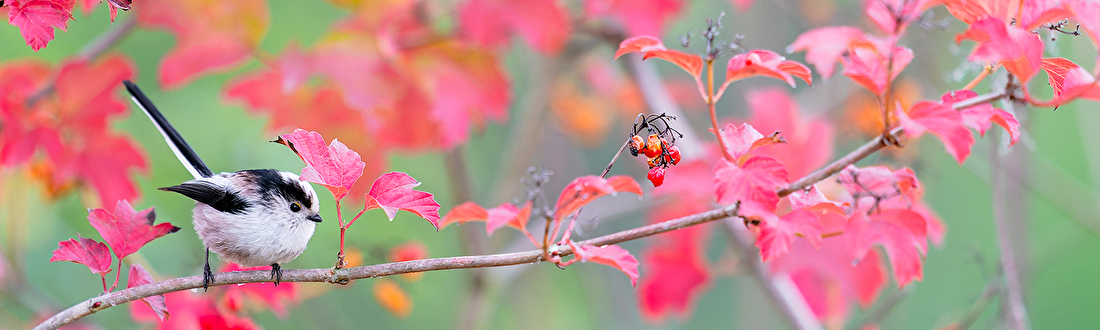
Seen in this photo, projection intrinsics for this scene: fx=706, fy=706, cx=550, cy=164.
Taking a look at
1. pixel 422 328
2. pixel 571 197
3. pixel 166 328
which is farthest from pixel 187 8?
pixel 422 328

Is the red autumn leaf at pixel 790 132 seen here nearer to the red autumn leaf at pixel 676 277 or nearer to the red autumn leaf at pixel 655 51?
the red autumn leaf at pixel 676 277

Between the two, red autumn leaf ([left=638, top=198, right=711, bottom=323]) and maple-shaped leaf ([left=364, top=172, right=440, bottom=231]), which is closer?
maple-shaped leaf ([left=364, top=172, right=440, bottom=231])

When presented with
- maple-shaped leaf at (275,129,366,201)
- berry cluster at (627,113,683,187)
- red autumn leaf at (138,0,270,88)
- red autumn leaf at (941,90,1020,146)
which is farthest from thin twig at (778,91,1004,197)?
red autumn leaf at (138,0,270,88)

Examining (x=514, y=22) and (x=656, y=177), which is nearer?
(x=656, y=177)

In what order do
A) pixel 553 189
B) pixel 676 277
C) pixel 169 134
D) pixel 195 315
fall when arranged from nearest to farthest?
pixel 169 134 < pixel 195 315 < pixel 676 277 < pixel 553 189

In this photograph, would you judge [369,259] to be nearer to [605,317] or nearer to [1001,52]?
[605,317]

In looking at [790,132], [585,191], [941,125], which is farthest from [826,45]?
[790,132]

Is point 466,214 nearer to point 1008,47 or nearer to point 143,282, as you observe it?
point 143,282

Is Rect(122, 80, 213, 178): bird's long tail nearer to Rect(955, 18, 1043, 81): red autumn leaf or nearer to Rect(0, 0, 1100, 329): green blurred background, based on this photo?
Rect(0, 0, 1100, 329): green blurred background
